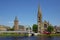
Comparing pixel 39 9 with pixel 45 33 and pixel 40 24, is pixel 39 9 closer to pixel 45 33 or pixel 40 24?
pixel 40 24

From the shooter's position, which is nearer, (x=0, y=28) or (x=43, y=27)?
(x=43, y=27)

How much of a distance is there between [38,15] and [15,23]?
25.6 meters

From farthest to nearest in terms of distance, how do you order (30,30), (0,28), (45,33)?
(0,28)
(30,30)
(45,33)

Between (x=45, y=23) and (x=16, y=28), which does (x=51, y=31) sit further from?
(x=16, y=28)

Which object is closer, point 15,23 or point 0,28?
point 15,23

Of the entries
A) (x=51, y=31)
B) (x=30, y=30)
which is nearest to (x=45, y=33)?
(x=51, y=31)

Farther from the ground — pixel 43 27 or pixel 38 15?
pixel 38 15

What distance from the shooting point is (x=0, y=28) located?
19650 centimetres

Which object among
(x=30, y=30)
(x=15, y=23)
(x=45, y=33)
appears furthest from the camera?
(x=15, y=23)

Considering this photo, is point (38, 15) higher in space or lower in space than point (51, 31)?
higher

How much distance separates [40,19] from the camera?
16350 centimetres

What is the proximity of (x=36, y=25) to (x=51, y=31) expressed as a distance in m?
20.2

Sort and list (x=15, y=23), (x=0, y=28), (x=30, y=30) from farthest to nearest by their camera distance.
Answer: (x=0, y=28), (x=15, y=23), (x=30, y=30)

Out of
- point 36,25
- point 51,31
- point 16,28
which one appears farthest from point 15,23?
point 51,31
